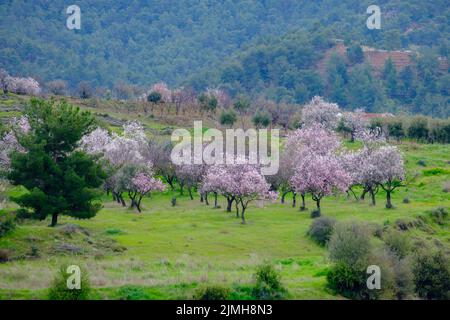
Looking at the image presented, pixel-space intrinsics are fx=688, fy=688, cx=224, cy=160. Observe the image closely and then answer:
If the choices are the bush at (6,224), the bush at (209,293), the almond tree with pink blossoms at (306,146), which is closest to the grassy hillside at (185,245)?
the bush at (6,224)

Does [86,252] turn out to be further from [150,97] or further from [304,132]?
[150,97]

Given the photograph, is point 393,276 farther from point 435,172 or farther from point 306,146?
point 435,172

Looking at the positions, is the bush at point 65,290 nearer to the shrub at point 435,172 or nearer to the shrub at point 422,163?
the shrub at point 435,172

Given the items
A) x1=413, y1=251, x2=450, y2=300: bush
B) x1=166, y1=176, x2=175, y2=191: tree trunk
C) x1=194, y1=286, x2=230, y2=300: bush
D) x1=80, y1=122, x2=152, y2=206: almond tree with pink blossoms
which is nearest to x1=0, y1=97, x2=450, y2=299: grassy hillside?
x1=194, y1=286, x2=230, y2=300: bush

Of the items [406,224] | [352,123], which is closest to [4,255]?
[406,224]

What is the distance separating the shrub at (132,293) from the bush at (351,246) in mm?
12468

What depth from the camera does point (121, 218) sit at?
196ft

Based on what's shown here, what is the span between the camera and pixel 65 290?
32781mm

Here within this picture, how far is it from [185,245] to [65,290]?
18242 millimetres

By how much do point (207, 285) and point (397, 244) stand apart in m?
17.4

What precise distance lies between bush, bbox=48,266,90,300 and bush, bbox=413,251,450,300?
21434 millimetres

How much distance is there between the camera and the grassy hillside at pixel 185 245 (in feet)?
119

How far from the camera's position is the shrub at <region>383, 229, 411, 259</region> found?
4621 centimetres

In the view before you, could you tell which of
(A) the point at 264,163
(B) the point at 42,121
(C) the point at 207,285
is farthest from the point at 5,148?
(C) the point at 207,285
